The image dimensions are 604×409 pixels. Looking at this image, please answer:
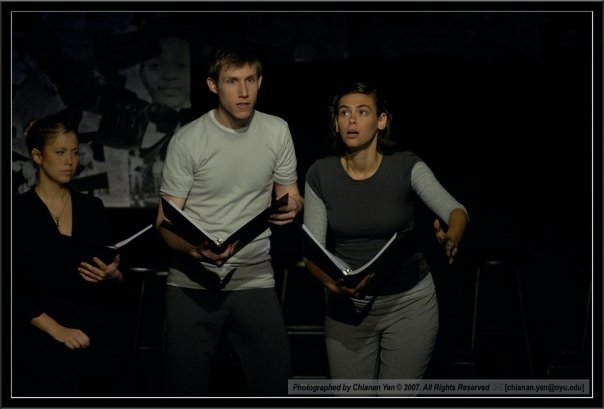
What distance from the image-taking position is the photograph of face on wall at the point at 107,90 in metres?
4.79

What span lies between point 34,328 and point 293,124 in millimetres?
1825

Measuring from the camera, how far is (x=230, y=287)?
141 inches

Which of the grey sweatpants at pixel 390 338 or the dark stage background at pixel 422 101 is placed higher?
the dark stage background at pixel 422 101

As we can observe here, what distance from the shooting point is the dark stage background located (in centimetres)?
477

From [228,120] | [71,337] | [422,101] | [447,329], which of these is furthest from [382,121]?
[447,329]

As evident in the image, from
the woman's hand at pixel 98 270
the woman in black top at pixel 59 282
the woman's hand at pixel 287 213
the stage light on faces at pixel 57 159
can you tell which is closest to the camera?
the woman's hand at pixel 287 213

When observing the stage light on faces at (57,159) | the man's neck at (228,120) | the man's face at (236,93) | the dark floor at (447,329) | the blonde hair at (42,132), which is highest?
the man's face at (236,93)

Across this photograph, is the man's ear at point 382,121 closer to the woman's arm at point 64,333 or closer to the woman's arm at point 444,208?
the woman's arm at point 444,208

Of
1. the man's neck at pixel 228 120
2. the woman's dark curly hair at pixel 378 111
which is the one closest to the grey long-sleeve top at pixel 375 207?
the woman's dark curly hair at pixel 378 111

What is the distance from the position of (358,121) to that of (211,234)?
0.76 m

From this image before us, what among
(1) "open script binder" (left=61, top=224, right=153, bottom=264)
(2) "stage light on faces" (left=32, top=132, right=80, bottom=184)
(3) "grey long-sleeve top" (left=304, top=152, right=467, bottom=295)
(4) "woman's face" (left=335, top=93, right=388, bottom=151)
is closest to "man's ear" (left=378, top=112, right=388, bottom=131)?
(4) "woman's face" (left=335, top=93, right=388, bottom=151)

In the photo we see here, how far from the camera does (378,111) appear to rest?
359 cm

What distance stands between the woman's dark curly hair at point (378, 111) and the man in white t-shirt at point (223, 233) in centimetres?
26

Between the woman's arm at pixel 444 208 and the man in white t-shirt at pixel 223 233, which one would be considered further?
the man in white t-shirt at pixel 223 233
